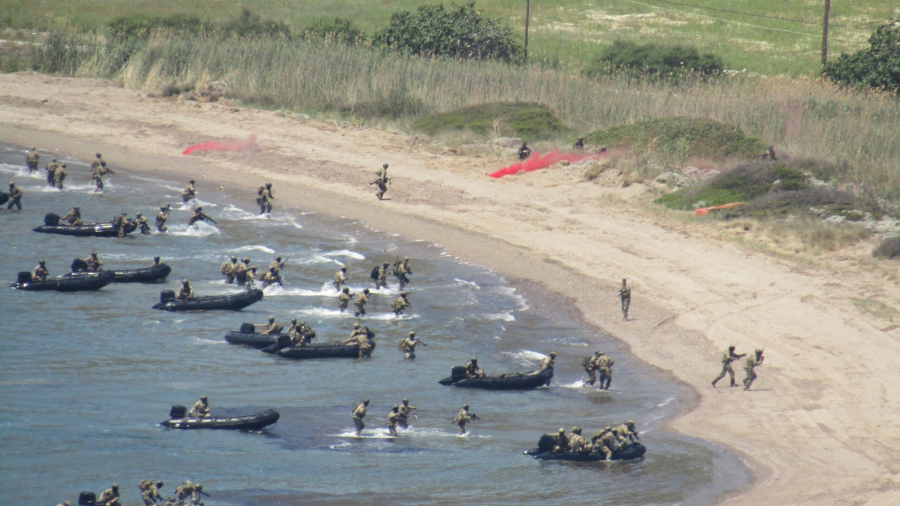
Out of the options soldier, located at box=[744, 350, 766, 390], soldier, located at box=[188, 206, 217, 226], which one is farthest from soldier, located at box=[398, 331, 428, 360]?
soldier, located at box=[188, 206, 217, 226]

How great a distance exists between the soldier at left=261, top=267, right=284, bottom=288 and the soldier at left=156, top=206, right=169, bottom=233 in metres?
7.08

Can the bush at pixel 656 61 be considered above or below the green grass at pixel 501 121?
above

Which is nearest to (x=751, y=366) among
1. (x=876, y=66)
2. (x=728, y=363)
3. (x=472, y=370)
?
(x=728, y=363)

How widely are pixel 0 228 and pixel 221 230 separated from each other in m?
7.26

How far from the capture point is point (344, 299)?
80.8 feet

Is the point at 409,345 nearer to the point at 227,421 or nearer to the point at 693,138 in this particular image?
the point at 227,421

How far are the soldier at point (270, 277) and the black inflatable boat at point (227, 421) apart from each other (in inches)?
352

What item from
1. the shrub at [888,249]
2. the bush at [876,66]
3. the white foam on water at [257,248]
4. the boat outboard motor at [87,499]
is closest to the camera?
the boat outboard motor at [87,499]

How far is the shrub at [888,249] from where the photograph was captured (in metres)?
26.2

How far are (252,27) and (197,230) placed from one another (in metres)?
28.4

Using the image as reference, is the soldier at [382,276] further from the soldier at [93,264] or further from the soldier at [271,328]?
the soldier at [93,264]

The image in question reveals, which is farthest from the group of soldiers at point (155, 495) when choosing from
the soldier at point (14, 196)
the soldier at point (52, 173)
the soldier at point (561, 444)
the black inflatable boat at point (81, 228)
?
the soldier at point (52, 173)

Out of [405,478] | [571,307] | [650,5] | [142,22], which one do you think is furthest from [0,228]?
[650,5]

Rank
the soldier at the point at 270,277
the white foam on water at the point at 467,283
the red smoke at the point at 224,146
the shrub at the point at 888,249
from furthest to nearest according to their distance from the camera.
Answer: the red smoke at the point at 224,146, the white foam on water at the point at 467,283, the soldier at the point at 270,277, the shrub at the point at 888,249
